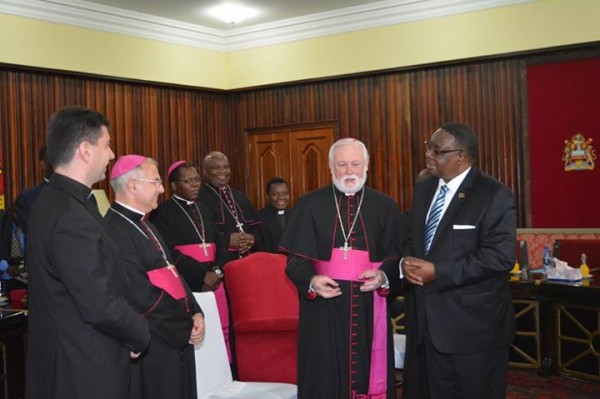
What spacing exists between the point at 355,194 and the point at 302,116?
16.4ft

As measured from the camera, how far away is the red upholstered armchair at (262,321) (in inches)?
173

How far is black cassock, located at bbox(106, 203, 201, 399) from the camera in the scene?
335 cm

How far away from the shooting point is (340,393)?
3764mm

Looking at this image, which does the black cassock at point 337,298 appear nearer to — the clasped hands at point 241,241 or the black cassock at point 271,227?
the clasped hands at point 241,241

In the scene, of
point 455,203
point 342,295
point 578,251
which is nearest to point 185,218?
point 342,295

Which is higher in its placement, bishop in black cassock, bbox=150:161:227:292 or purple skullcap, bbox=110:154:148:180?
purple skullcap, bbox=110:154:148:180

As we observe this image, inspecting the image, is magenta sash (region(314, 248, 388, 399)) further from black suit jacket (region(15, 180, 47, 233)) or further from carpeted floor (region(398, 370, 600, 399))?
black suit jacket (region(15, 180, 47, 233))

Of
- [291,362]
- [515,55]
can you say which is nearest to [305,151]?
[515,55]

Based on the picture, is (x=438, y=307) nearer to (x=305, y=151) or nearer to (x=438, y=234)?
(x=438, y=234)

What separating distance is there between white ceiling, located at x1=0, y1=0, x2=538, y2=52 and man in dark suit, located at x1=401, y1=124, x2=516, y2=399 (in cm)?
446

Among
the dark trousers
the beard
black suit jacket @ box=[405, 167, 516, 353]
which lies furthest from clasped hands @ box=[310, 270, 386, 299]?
the beard

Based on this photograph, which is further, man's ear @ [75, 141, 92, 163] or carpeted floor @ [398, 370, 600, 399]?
carpeted floor @ [398, 370, 600, 399]

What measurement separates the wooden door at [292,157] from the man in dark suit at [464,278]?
507 centimetres

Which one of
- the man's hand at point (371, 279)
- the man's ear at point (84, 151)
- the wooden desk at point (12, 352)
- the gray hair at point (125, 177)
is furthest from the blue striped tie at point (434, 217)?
the wooden desk at point (12, 352)
